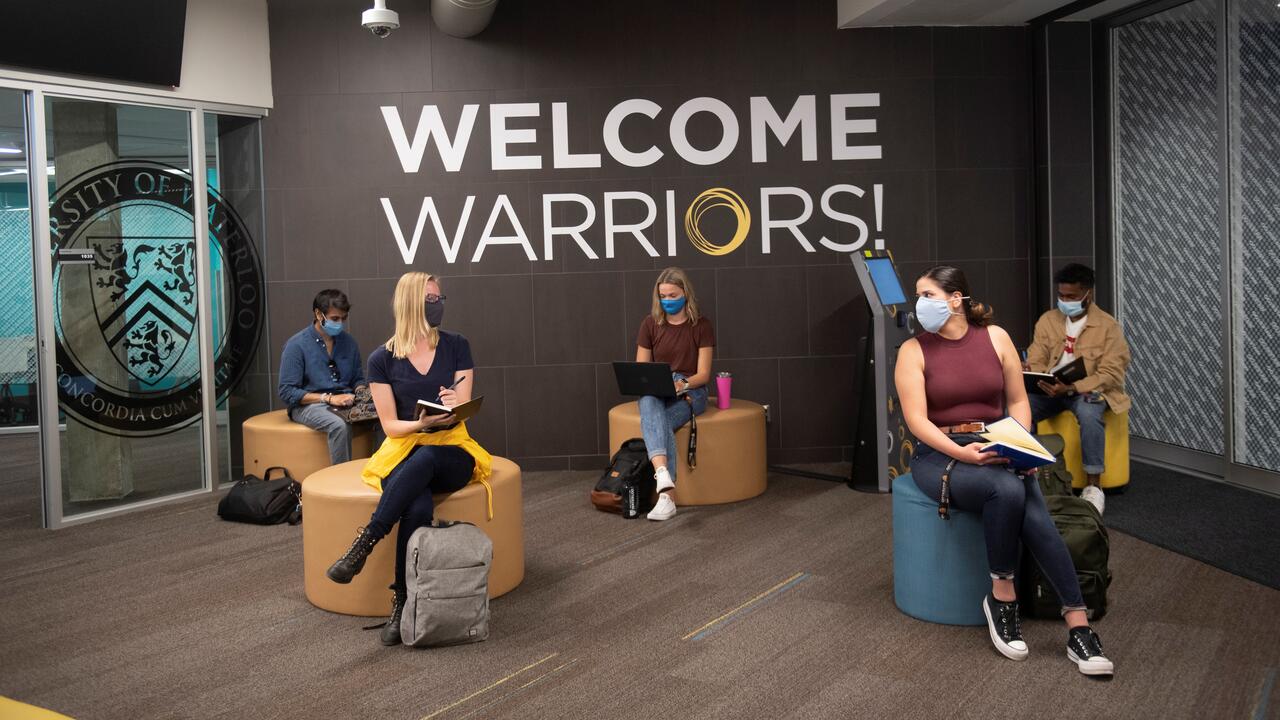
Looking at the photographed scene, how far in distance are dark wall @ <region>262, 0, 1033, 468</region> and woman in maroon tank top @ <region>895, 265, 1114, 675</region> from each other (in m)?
3.22

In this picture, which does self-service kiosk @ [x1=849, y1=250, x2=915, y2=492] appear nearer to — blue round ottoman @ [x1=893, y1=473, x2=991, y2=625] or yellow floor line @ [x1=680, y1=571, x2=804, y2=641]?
yellow floor line @ [x1=680, y1=571, x2=804, y2=641]

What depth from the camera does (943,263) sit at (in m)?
7.29

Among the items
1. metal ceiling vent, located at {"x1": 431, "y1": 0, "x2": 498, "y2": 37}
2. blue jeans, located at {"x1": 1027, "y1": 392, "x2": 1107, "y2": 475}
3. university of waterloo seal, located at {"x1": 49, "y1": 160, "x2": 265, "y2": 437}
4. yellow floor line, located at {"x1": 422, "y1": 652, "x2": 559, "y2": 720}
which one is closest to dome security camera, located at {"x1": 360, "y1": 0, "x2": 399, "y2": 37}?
metal ceiling vent, located at {"x1": 431, "y1": 0, "x2": 498, "y2": 37}

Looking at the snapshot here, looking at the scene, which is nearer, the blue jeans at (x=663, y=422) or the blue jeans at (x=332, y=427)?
the blue jeans at (x=663, y=422)

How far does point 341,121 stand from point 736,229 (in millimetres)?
2875

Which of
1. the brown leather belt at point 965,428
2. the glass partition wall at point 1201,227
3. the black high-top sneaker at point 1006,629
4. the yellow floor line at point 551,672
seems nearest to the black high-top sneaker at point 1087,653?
the black high-top sneaker at point 1006,629

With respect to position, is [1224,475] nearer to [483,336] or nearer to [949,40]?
[949,40]

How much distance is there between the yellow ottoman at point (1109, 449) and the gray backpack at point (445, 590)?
149 inches

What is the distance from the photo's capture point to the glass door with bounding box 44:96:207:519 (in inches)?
243

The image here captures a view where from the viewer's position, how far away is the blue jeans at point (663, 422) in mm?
6035

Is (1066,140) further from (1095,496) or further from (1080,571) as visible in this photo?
(1080,571)

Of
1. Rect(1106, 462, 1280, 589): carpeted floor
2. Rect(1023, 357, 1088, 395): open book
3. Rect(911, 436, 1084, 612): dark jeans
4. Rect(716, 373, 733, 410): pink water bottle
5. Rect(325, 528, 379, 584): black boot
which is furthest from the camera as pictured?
Rect(716, 373, 733, 410): pink water bottle

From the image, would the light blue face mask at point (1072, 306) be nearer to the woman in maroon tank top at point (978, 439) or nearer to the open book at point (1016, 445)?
the woman in maroon tank top at point (978, 439)

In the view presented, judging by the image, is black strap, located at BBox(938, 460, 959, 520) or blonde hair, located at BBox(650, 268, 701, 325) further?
blonde hair, located at BBox(650, 268, 701, 325)
